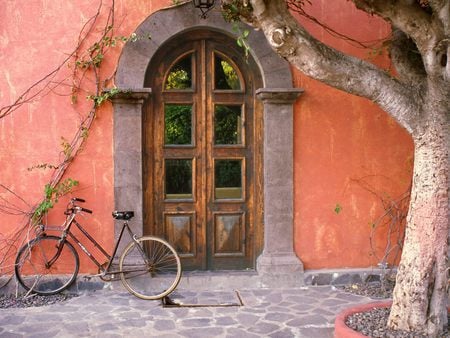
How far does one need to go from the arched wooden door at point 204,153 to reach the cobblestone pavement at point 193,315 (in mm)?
722

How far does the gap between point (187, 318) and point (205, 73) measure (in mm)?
3065

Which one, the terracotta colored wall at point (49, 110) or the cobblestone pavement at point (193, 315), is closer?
the cobblestone pavement at point (193, 315)

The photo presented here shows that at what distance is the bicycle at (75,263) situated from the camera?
6352 millimetres

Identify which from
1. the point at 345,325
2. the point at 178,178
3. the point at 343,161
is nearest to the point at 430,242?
the point at 345,325

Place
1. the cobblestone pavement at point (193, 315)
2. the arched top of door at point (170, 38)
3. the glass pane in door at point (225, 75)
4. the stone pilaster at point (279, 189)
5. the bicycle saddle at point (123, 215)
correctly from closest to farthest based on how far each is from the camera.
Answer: the cobblestone pavement at point (193, 315) < the bicycle saddle at point (123, 215) < the arched top of door at point (170, 38) < the stone pilaster at point (279, 189) < the glass pane in door at point (225, 75)

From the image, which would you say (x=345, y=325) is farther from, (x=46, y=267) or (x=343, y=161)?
(x=46, y=267)

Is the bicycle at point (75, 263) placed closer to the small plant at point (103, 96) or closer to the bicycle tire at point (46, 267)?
the bicycle tire at point (46, 267)

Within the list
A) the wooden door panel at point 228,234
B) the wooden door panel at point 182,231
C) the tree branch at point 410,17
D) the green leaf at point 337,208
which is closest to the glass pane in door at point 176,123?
the wooden door panel at point 182,231

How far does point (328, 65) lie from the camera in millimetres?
4633

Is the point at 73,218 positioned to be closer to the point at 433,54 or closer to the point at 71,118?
the point at 71,118

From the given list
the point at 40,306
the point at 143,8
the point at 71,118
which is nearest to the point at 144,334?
the point at 40,306

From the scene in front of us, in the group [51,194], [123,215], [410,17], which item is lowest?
[123,215]

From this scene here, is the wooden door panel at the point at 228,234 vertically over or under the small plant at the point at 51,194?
under

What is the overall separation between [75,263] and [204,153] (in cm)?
206
